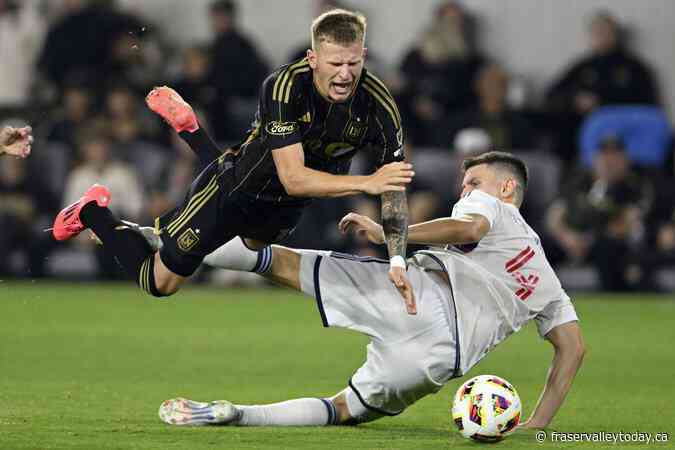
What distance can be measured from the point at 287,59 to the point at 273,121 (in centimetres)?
1196

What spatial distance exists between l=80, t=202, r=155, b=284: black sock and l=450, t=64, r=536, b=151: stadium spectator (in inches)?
359

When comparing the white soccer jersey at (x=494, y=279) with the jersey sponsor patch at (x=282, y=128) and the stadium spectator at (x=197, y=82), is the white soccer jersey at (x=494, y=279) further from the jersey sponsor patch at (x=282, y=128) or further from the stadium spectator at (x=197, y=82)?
the stadium spectator at (x=197, y=82)

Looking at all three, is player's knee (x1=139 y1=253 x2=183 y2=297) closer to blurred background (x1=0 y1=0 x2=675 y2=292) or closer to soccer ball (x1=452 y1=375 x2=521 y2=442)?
soccer ball (x1=452 y1=375 x2=521 y2=442)

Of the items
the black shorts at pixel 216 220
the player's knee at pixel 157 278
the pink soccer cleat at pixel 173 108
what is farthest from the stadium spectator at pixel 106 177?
the black shorts at pixel 216 220

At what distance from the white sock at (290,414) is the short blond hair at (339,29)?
2.13 meters

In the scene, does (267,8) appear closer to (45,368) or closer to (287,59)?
(287,59)

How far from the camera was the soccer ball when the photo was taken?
300 inches

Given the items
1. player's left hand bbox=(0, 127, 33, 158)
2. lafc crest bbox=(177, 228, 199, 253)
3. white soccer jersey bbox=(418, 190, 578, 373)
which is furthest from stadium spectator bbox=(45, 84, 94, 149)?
white soccer jersey bbox=(418, 190, 578, 373)

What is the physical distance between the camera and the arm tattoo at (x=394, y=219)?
319 inches

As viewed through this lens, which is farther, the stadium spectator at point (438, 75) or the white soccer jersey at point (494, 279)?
the stadium spectator at point (438, 75)

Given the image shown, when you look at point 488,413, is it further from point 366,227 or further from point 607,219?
point 607,219

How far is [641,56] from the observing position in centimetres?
1930

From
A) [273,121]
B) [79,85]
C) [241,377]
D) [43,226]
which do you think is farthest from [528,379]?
[79,85]

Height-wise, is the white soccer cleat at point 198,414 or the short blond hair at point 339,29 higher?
the short blond hair at point 339,29
